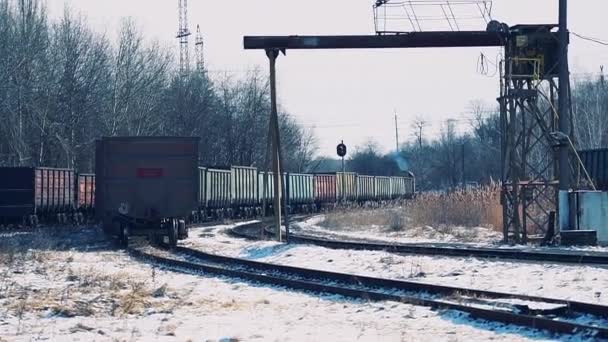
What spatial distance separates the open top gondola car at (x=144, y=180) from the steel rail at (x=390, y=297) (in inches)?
150

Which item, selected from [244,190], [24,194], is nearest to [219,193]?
[244,190]

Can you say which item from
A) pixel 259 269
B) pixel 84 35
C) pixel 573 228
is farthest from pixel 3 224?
pixel 84 35

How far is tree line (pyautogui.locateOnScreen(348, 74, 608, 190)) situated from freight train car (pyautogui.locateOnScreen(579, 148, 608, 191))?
3055cm

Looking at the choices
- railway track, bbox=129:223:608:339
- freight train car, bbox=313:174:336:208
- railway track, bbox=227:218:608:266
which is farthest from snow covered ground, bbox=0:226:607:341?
freight train car, bbox=313:174:336:208

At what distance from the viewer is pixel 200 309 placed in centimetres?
1172

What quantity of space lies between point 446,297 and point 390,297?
30.1 inches

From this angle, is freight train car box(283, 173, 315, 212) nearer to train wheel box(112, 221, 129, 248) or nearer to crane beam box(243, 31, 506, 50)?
crane beam box(243, 31, 506, 50)

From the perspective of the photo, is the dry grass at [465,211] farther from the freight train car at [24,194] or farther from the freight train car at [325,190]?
the freight train car at [325,190]

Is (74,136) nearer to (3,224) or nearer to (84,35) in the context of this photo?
(84,35)

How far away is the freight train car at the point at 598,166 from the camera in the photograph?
26828mm

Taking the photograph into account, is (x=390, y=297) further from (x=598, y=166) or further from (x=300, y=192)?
(x=300, y=192)

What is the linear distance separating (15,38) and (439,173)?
218 feet

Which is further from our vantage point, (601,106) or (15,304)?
(601,106)

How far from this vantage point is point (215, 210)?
4131 centimetres
